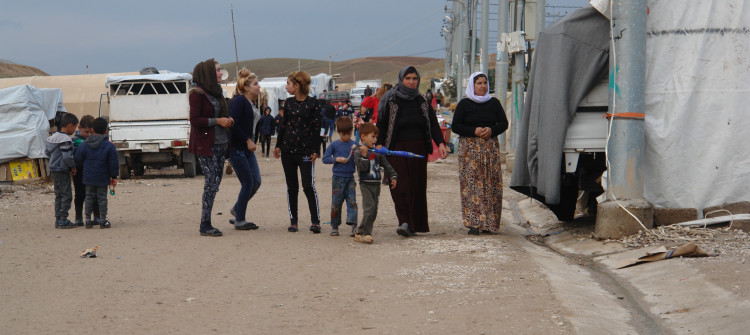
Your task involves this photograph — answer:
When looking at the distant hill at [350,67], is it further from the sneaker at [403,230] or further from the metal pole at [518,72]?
the sneaker at [403,230]

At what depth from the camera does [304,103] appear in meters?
9.79

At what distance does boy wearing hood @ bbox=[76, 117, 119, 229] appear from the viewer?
10609 mm

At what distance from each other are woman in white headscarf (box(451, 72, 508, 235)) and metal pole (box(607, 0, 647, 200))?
4.32 feet

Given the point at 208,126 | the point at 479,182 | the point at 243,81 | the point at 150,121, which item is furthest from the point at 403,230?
the point at 150,121

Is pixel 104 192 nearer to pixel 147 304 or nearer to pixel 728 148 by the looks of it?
pixel 147 304

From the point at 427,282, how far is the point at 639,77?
140 inches

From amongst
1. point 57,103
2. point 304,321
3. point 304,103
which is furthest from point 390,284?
point 57,103

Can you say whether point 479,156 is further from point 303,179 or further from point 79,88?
point 79,88

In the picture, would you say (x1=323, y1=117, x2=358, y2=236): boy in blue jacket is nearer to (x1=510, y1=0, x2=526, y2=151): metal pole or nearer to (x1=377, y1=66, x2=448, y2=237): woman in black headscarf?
(x1=377, y1=66, x2=448, y2=237): woman in black headscarf

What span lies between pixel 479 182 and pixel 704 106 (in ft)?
8.01

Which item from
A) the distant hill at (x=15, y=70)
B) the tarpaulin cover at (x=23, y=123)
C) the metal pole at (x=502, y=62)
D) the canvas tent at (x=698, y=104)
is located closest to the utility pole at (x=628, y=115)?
the canvas tent at (x=698, y=104)

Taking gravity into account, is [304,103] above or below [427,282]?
above

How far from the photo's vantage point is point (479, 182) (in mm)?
9648

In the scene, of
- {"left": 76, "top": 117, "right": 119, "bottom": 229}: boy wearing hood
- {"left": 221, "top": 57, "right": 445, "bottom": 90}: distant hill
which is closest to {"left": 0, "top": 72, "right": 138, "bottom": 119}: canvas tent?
{"left": 76, "top": 117, "right": 119, "bottom": 229}: boy wearing hood
